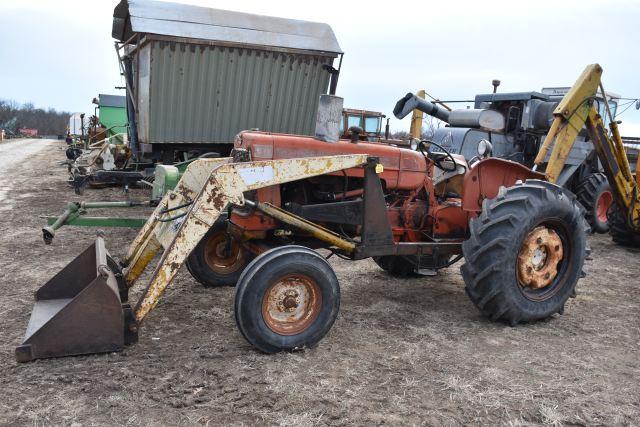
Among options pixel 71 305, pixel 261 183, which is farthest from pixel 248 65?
pixel 71 305

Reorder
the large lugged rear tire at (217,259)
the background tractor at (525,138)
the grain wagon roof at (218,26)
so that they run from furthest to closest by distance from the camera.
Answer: the background tractor at (525,138) → the grain wagon roof at (218,26) → the large lugged rear tire at (217,259)

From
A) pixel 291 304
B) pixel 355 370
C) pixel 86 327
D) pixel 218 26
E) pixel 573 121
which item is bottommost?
pixel 355 370

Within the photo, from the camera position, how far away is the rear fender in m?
4.87

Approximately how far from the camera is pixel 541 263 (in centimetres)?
453

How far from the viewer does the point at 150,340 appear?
12.2 feet

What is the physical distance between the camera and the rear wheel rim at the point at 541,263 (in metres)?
4.37

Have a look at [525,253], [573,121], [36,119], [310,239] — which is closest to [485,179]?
[525,253]

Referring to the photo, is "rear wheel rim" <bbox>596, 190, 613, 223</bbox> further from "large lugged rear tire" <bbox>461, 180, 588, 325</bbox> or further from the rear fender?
"large lugged rear tire" <bbox>461, 180, 588, 325</bbox>

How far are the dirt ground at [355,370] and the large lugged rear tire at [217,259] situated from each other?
0.49ft

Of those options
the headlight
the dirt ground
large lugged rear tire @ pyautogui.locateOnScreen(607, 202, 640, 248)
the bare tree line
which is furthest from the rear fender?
the bare tree line

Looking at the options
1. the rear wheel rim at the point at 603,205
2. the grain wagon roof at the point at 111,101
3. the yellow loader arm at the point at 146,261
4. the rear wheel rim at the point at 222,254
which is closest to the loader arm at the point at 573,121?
the yellow loader arm at the point at 146,261

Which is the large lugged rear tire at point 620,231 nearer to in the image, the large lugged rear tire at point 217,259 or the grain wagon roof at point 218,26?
Answer: the grain wagon roof at point 218,26

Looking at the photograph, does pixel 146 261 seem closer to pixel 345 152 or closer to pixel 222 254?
pixel 222 254

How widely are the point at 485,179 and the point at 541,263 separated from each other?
892 mm
